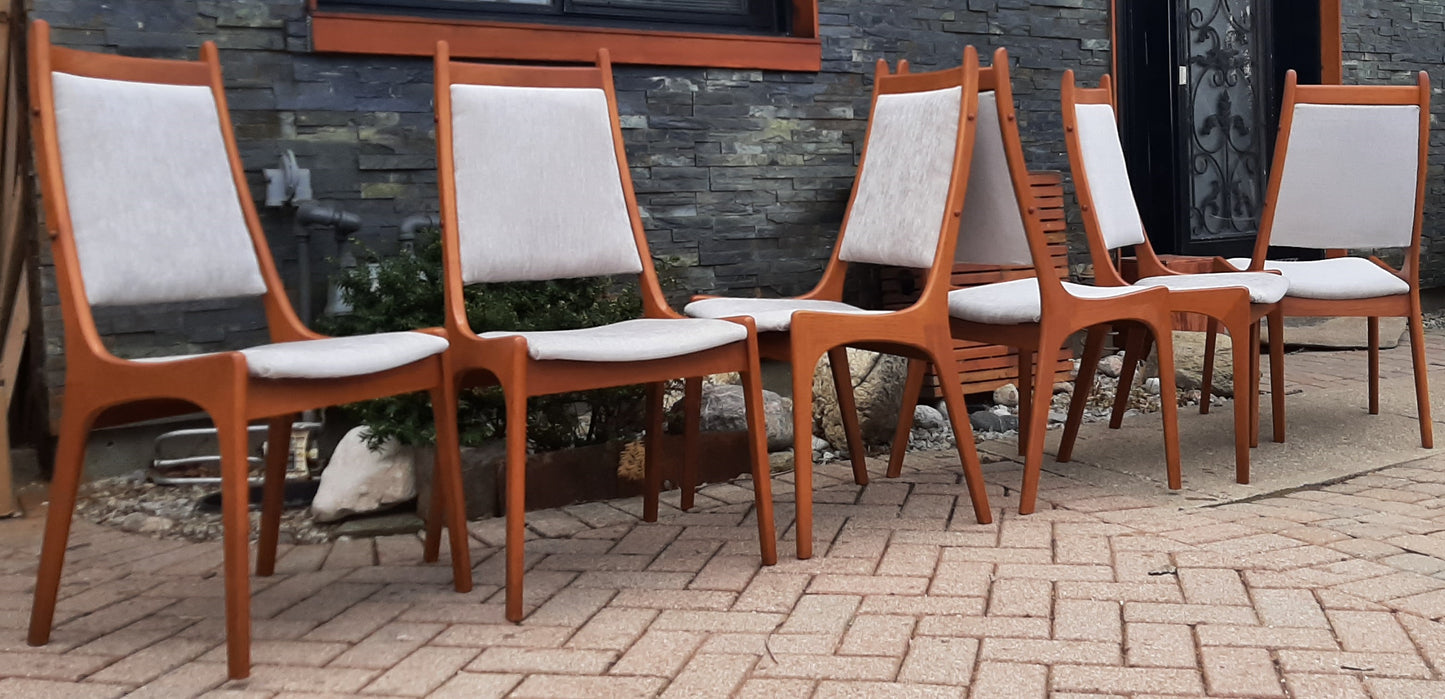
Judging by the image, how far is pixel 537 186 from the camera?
9.06 ft

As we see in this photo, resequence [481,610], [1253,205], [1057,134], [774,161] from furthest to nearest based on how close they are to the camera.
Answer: [1253,205], [1057,134], [774,161], [481,610]

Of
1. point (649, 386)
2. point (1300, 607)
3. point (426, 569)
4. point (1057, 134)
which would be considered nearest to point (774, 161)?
point (1057, 134)

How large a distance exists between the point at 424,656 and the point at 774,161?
9.10 ft

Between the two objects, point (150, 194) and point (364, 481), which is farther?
point (364, 481)

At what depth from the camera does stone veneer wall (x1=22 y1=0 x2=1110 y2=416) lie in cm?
357

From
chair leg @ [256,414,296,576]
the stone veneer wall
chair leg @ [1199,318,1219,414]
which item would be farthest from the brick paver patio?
the stone veneer wall

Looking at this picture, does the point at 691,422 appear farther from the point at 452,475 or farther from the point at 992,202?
the point at 992,202

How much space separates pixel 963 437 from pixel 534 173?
111cm

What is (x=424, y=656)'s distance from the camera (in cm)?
211

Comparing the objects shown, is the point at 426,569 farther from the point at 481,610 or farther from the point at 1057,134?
the point at 1057,134

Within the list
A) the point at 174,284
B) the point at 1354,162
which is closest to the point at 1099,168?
the point at 1354,162

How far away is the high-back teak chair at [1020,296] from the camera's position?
2863mm

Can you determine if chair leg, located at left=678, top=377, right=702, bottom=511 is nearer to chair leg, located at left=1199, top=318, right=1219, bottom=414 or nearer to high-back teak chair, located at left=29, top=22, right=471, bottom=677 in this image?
high-back teak chair, located at left=29, top=22, right=471, bottom=677

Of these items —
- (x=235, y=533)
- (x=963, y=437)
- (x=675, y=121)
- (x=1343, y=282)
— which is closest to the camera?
(x=235, y=533)
